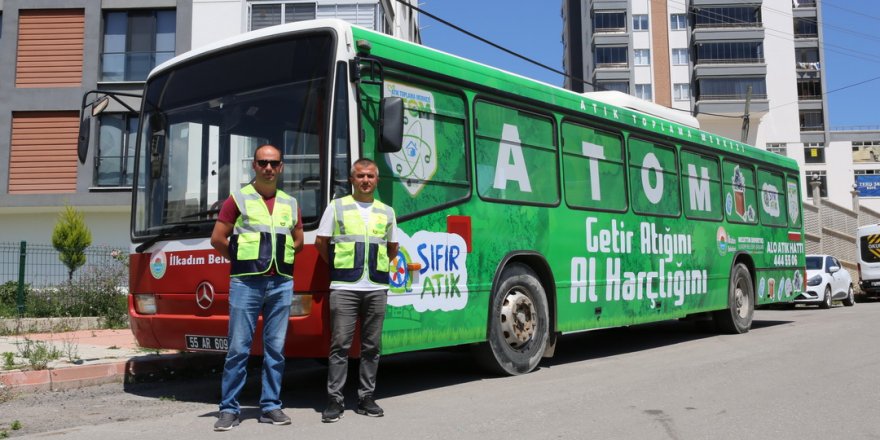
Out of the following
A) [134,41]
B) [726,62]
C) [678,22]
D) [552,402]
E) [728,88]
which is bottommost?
[552,402]

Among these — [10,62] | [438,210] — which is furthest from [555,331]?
[10,62]

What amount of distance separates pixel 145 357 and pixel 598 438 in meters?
5.15

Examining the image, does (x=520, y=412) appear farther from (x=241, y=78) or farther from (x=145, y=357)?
(x=145, y=357)

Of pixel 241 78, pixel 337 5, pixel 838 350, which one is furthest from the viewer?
pixel 337 5

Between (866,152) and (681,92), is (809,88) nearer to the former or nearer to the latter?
(681,92)

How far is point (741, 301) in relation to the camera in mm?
12508

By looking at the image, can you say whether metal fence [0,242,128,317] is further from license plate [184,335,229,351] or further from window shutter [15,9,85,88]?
window shutter [15,9,85,88]

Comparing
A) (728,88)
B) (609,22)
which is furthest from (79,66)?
(728,88)

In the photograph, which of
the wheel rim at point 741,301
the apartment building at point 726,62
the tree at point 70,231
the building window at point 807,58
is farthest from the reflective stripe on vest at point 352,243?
the building window at point 807,58

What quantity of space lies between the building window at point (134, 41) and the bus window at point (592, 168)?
18880 millimetres

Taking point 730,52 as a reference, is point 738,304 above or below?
below

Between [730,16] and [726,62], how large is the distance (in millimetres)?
3448

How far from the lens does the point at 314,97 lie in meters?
6.00

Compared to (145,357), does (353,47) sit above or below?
above
